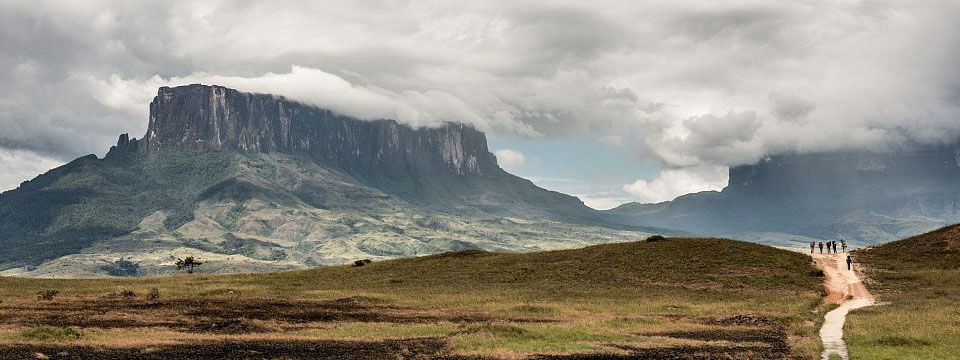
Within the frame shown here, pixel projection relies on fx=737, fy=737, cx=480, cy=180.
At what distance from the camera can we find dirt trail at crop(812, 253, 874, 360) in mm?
44344

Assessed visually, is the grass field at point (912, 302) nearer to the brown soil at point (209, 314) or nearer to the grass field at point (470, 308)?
the grass field at point (470, 308)

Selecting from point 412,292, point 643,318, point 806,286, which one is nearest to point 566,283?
point 412,292

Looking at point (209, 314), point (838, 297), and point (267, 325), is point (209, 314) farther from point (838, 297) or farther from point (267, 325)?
point (838, 297)

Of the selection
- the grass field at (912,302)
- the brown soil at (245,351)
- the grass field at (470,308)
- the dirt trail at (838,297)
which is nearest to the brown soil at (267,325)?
the brown soil at (245,351)

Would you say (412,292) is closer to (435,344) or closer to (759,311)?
(759,311)

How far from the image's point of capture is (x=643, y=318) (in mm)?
62688

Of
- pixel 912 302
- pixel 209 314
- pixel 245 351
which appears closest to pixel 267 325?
pixel 209 314

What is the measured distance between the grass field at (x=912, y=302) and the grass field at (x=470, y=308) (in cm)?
381

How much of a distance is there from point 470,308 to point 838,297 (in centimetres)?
4087

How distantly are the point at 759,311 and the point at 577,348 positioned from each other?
3336cm

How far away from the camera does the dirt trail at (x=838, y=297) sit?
44344mm

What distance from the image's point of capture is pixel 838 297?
80.8 metres

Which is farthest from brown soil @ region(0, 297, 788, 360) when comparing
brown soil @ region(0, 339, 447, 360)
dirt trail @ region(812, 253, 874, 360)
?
dirt trail @ region(812, 253, 874, 360)

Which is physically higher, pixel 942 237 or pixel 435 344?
pixel 942 237
